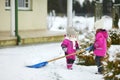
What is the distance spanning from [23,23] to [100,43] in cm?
898

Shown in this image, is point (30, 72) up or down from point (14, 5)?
down

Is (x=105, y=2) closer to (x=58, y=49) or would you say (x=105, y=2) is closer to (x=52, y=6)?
(x=52, y=6)

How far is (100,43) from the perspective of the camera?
33.3 feet

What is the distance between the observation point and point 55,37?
17.2m

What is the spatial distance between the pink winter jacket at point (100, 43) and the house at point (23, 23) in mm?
5289

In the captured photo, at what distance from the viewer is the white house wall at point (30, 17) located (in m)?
17.6

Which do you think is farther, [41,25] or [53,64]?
[41,25]

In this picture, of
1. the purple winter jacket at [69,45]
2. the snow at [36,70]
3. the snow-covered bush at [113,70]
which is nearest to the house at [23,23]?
the snow at [36,70]

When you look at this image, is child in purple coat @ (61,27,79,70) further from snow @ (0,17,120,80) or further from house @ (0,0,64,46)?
house @ (0,0,64,46)

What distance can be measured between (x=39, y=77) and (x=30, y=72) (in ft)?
1.84

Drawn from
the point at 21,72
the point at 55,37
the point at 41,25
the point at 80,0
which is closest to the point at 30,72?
the point at 21,72

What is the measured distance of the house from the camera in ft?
50.9

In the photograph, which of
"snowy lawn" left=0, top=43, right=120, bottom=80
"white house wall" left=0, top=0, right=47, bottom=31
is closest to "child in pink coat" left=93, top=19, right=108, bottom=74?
"snowy lawn" left=0, top=43, right=120, bottom=80

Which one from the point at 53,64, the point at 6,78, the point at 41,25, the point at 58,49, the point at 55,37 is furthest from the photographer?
the point at 41,25
